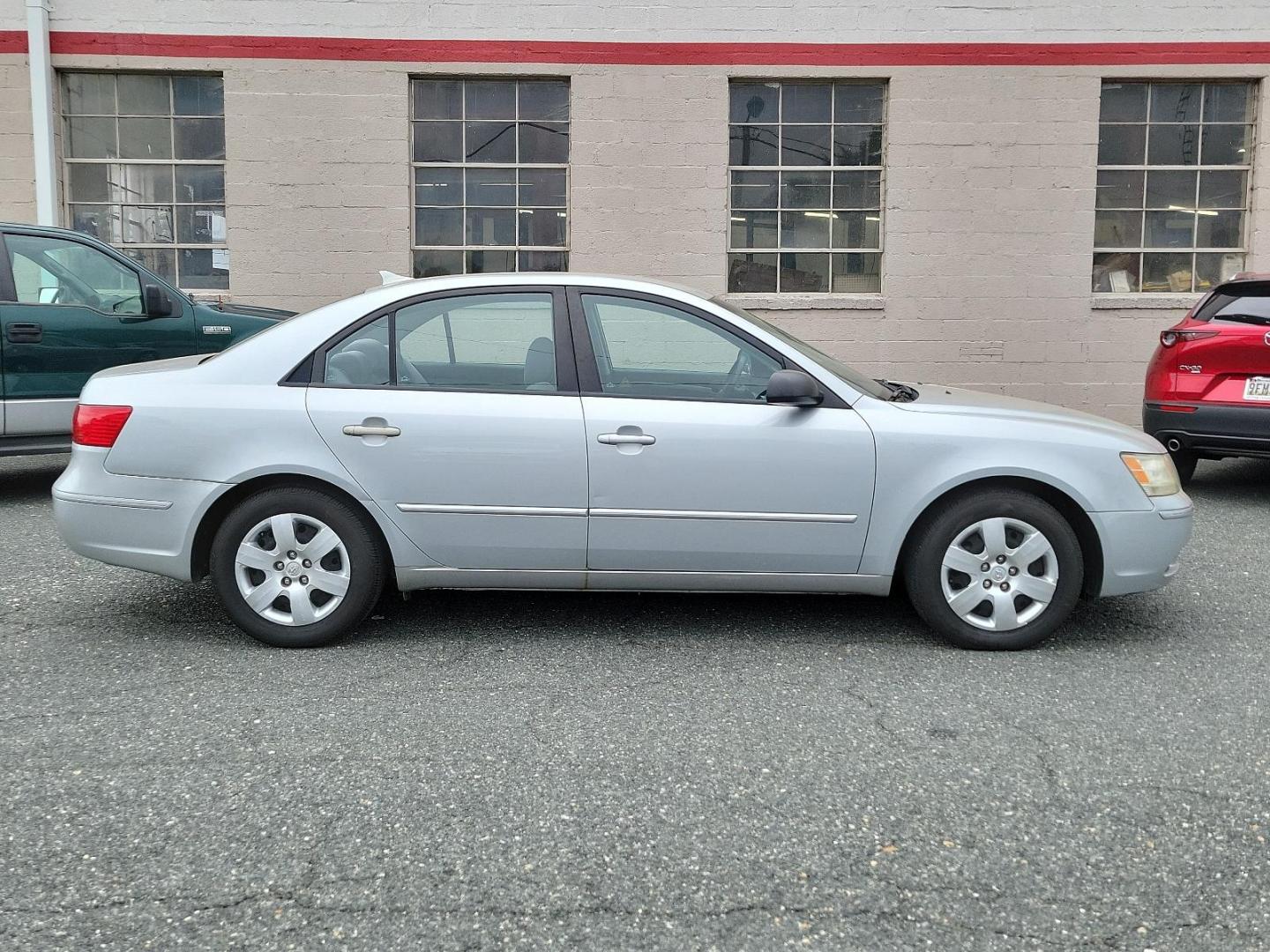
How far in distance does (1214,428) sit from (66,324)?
756cm

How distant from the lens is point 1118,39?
11.4m

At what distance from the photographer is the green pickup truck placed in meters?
8.00

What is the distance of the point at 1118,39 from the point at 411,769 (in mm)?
10468

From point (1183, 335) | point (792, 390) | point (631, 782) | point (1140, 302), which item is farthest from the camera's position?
point (1140, 302)

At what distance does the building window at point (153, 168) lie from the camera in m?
11.6

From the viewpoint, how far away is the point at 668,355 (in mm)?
4965

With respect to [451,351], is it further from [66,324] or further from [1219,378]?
[1219,378]

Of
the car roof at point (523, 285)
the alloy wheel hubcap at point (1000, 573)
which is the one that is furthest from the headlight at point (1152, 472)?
the car roof at point (523, 285)

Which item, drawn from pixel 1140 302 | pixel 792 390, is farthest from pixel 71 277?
pixel 1140 302

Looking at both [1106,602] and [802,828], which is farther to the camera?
[1106,602]

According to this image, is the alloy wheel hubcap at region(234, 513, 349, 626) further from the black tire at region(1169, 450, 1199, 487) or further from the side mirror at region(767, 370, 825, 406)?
the black tire at region(1169, 450, 1199, 487)

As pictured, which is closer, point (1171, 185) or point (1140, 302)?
point (1140, 302)

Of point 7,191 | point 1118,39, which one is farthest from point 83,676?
point 1118,39

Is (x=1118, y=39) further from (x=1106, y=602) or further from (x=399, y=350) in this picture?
(x=399, y=350)
